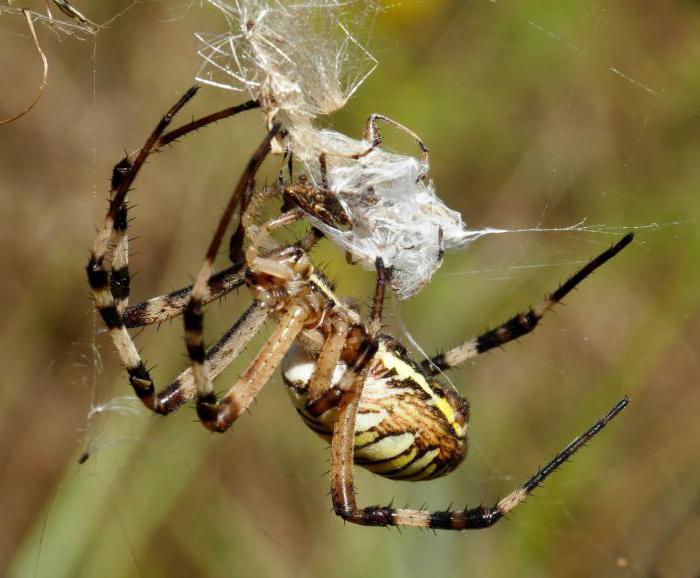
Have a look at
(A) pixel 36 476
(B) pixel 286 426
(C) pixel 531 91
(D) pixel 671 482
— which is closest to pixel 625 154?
(C) pixel 531 91

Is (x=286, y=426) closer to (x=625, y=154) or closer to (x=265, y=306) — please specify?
(x=265, y=306)

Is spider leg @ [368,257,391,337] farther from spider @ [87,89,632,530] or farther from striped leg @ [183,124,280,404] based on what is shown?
striped leg @ [183,124,280,404]

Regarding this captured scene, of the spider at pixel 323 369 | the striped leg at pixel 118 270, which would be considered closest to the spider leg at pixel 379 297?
the spider at pixel 323 369

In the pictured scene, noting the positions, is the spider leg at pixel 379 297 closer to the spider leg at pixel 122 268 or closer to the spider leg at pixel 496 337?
the spider leg at pixel 496 337

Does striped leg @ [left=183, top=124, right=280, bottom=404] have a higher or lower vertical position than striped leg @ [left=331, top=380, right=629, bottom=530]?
higher

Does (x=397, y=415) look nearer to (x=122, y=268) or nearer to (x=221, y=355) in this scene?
(x=221, y=355)

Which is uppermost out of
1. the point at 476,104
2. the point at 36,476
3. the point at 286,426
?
the point at 476,104

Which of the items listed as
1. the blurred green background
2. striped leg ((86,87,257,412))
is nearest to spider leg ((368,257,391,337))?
striped leg ((86,87,257,412))
